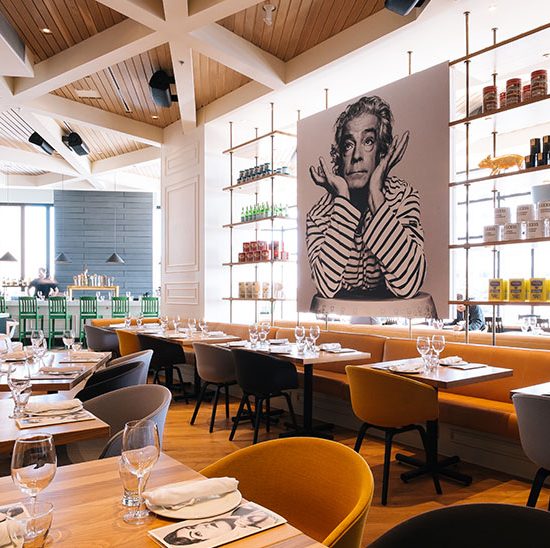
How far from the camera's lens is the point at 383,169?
17.4 feet

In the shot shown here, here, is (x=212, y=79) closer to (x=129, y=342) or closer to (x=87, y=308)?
(x=129, y=342)

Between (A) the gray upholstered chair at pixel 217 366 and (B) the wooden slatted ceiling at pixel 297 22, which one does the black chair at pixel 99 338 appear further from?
(B) the wooden slatted ceiling at pixel 297 22

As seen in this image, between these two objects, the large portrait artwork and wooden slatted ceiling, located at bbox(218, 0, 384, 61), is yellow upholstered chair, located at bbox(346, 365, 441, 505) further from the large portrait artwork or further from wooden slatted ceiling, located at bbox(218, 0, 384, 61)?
wooden slatted ceiling, located at bbox(218, 0, 384, 61)

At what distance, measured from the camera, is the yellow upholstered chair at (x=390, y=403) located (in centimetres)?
328

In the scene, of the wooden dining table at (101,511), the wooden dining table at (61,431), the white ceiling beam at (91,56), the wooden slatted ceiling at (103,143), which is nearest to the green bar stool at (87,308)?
the wooden slatted ceiling at (103,143)

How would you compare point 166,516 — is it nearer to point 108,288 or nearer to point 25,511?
point 25,511

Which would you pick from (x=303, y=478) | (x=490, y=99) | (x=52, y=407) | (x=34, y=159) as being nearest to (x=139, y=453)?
(x=303, y=478)

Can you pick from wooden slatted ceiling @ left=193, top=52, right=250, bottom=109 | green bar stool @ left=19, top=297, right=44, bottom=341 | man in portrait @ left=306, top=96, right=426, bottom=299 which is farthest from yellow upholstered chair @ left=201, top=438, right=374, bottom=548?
green bar stool @ left=19, top=297, right=44, bottom=341

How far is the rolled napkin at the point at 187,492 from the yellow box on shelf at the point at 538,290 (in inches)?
135

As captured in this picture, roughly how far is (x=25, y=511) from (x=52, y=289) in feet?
40.2

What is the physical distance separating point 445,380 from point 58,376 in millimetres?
2303

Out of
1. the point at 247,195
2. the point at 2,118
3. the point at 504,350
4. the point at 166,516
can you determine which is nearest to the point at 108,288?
the point at 2,118

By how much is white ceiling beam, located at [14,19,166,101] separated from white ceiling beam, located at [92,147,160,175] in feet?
11.7

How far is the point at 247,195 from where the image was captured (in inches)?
330
